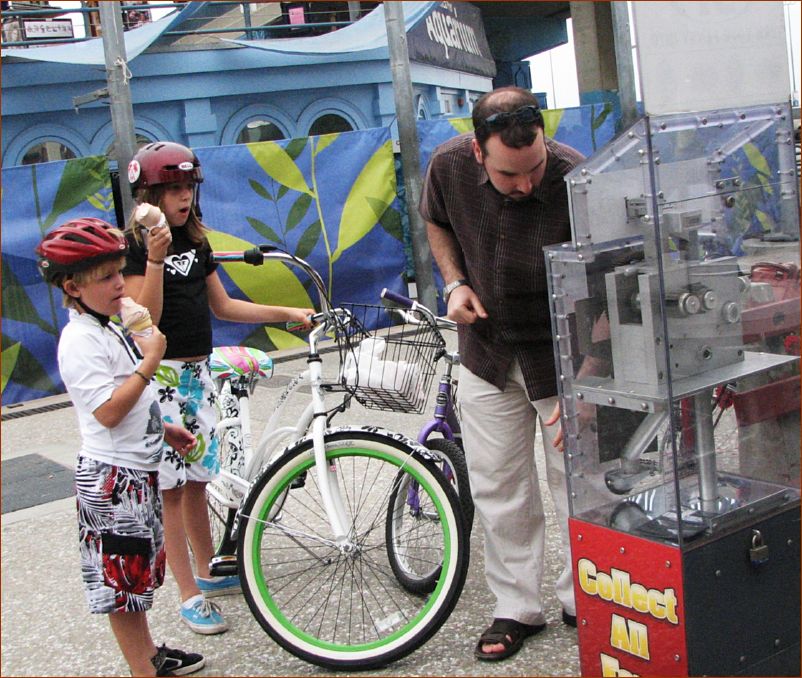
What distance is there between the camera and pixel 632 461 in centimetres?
271

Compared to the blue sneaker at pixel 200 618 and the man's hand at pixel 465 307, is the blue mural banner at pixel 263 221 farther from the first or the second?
the man's hand at pixel 465 307

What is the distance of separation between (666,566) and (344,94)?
47.9 ft

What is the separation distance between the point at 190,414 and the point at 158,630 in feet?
2.94

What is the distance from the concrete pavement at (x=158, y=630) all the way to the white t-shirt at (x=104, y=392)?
924 mm

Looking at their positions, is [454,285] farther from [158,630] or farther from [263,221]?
[263,221]

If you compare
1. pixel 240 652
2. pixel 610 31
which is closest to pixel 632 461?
pixel 240 652

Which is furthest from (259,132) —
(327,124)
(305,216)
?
(305,216)

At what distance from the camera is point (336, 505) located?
340 cm

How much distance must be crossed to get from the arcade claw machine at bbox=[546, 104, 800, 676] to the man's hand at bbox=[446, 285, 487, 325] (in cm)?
59

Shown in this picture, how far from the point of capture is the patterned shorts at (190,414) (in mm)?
3650

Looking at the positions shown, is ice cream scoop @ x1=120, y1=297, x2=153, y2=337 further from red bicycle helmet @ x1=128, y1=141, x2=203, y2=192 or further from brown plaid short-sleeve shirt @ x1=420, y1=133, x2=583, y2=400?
brown plaid short-sleeve shirt @ x1=420, y1=133, x2=583, y2=400

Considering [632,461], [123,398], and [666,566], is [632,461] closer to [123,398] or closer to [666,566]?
[666,566]

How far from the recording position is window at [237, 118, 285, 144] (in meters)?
15.5

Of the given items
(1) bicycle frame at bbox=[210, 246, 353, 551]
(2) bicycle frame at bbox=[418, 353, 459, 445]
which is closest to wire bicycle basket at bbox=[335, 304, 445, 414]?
(1) bicycle frame at bbox=[210, 246, 353, 551]
